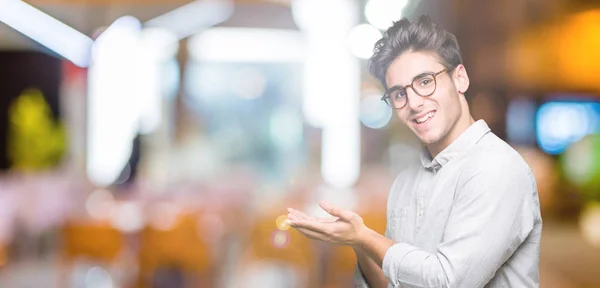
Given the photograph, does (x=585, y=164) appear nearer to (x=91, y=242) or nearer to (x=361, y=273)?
(x=91, y=242)

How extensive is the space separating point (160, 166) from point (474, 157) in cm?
447

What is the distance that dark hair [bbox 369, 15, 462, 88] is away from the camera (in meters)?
0.77

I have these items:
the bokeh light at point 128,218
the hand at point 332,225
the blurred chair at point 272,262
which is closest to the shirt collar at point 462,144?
the hand at point 332,225

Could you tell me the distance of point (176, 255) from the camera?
3.57 m

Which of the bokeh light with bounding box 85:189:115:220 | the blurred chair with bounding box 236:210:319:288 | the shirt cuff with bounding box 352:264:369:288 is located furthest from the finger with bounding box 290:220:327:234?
the bokeh light with bounding box 85:189:115:220

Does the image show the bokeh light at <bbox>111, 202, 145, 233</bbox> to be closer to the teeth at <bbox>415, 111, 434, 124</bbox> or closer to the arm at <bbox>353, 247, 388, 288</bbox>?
the arm at <bbox>353, 247, 388, 288</bbox>

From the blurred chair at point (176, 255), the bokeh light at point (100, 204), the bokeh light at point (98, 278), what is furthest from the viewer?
the bokeh light at point (98, 278)

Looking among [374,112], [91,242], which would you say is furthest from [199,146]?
[374,112]

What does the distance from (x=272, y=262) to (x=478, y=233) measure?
8.23 ft

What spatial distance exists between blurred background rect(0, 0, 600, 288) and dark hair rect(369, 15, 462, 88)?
0.59 metres

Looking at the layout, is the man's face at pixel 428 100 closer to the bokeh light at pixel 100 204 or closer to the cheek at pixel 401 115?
the cheek at pixel 401 115

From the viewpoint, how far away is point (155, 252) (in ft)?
11.7

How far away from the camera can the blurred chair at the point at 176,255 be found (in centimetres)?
356

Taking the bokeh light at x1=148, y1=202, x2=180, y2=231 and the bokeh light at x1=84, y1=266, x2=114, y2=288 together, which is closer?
the bokeh light at x1=148, y1=202, x2=180, y2=231
